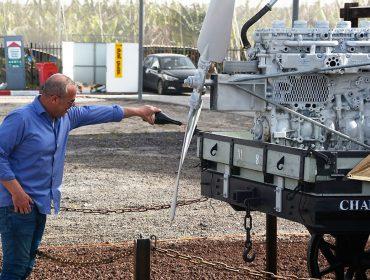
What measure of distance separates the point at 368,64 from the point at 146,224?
431cm

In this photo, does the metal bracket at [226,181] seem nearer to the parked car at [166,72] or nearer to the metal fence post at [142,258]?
the metal fence post at [142,258]

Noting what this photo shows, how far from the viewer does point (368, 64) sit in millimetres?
7160

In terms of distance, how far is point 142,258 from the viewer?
6.10 metres

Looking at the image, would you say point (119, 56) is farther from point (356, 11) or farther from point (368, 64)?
point (368, 64)

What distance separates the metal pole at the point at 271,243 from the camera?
817cm

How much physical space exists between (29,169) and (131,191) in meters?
6.32

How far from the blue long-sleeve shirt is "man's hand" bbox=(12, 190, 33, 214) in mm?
117

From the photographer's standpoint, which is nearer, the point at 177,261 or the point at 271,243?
the point at 271,243

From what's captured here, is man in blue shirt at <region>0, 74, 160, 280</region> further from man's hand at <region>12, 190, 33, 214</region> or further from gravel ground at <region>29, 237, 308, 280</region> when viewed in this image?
gravel ground at <region>29, 237, 308, 280</region>

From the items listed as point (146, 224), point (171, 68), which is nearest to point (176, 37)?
point (171, 68)

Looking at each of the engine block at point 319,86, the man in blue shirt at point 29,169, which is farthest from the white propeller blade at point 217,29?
the man in blue shirt at point 29,169

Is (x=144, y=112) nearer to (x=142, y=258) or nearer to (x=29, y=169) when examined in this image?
(x=29, y=169)

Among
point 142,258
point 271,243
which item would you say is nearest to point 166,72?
point 271,243

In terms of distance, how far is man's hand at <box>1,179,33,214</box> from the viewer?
6379mm
